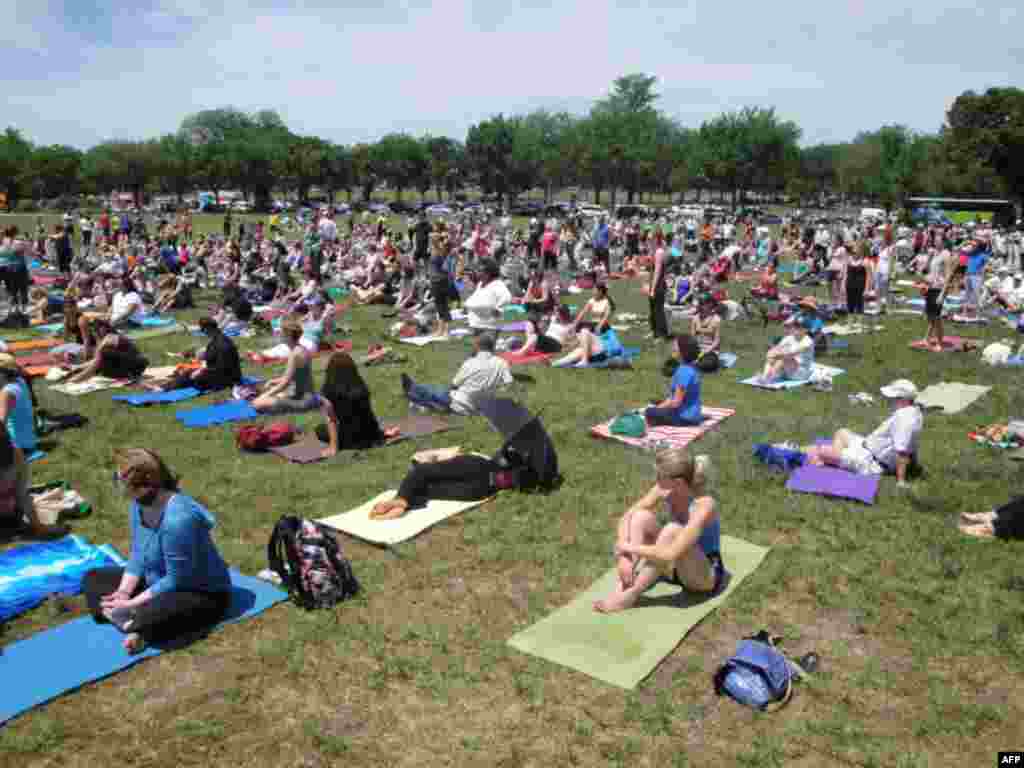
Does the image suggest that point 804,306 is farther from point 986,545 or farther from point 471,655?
point 471,655

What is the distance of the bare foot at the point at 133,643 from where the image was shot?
184 inches

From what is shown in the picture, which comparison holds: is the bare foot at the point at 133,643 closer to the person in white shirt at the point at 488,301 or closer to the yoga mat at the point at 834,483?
the yoga mat at the point at 834,483

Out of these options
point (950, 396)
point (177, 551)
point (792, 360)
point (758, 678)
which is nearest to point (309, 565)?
point (177, 551)

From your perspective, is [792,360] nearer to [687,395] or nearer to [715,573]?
[687,395]

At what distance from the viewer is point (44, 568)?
225 inches

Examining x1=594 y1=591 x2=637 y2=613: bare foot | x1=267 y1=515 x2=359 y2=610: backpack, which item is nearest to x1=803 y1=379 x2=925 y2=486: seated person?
x1=594 y1=591 x2=637 y2=613: bare foot

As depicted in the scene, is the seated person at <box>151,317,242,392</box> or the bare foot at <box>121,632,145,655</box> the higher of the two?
the seated person at <box>151,317,242,392</box>

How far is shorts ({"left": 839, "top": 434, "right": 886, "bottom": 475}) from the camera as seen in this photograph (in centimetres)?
754

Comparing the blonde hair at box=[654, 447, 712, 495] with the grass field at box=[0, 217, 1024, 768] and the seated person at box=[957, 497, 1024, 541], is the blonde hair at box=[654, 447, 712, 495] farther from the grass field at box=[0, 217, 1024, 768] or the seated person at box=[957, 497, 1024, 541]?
the seated person at box=[957, 497, 1024, 541]

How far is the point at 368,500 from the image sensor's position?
7.16 m

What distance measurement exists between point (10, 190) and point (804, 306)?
75494 mm

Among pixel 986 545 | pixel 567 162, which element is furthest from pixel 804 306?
pixel 567 162

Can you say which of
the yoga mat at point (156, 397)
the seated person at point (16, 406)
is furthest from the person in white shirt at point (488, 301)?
the seated person at point (16, 406)

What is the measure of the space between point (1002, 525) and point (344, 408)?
20.2 feet
